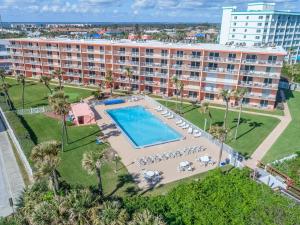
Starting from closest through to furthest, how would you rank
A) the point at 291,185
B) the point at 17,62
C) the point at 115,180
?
the point at 291,185 → the point at 115,180 → the point at 17,62

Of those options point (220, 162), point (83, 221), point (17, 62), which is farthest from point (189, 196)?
point (17, 62)

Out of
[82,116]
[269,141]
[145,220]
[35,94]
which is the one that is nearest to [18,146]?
[82,116]

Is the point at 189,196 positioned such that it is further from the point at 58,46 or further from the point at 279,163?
the point at 58,46

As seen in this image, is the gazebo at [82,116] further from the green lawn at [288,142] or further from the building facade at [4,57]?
the building facade at [4,57]

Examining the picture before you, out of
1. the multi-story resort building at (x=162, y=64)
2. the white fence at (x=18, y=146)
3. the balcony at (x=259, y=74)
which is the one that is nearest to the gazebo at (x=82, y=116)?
the white fence at (x=18, y=146)

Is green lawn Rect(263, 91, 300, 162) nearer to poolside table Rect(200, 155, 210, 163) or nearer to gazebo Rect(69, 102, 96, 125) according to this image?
poolside table Rect(200, 155, 210, 163)
